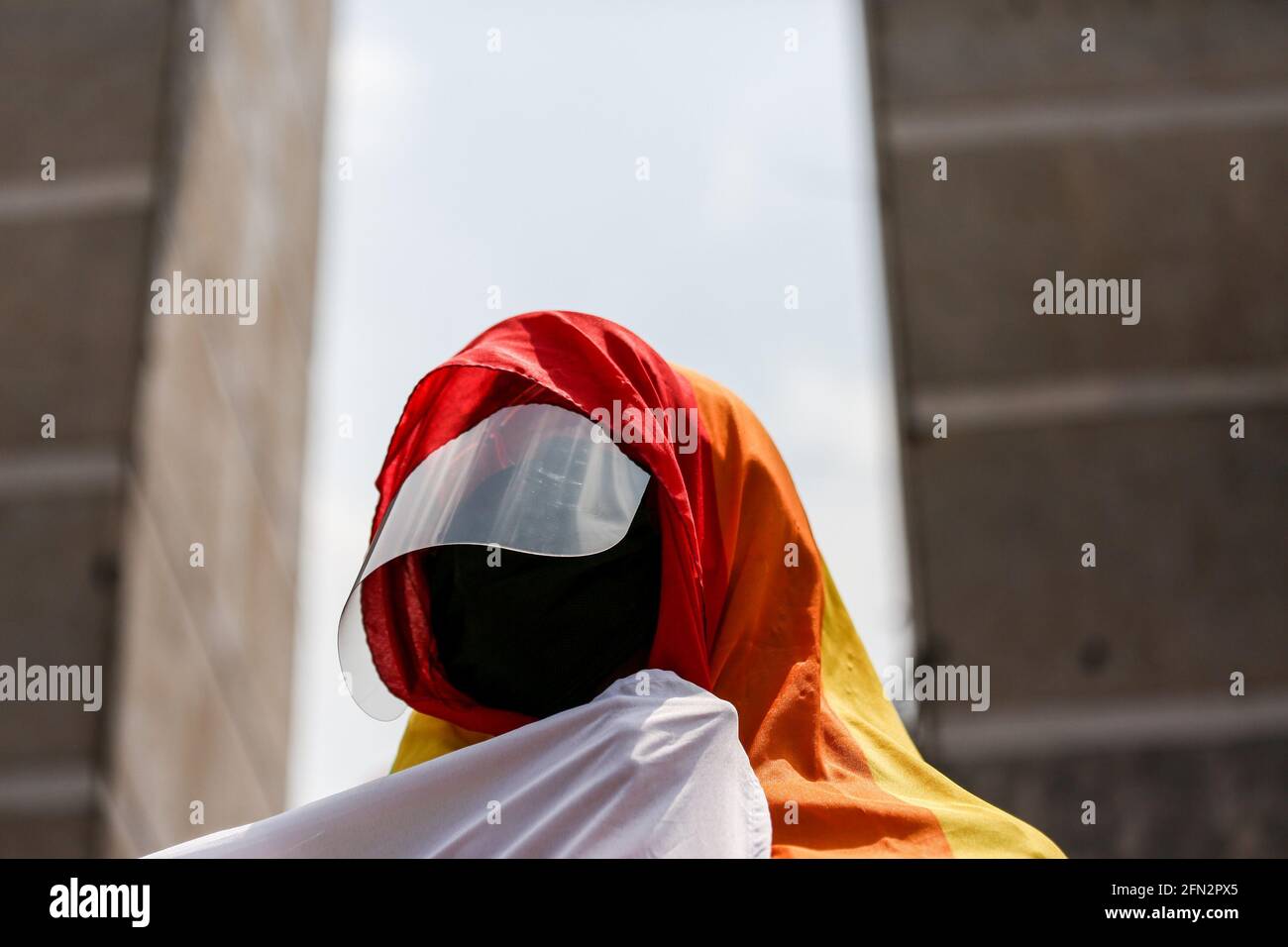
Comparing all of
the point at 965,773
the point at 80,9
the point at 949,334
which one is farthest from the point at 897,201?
the point at 80,9

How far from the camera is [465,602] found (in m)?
1.89

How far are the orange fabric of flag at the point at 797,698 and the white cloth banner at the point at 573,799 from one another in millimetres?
89

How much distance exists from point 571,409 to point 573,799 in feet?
1.77

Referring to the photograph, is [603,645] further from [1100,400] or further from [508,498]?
[1100,400]

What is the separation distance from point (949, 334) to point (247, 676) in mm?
2568

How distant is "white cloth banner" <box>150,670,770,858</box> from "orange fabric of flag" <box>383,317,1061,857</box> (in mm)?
89

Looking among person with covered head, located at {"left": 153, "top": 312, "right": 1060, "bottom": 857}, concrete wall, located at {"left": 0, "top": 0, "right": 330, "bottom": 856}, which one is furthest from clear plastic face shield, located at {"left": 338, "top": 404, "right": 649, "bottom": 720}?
concrete wall, located at {"left": 0, "top": 0, "right": 330, "bottom": 856}

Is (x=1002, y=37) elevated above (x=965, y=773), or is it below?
above

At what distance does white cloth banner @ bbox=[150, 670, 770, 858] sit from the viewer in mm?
1564

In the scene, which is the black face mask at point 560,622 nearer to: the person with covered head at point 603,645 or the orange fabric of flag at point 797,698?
the person with covered head at point 603,645

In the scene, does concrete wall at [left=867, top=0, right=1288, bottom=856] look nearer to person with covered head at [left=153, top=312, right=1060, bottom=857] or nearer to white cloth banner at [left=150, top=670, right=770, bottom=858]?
person with covered head at [left=153, top=312, right=1060, bottom=857]

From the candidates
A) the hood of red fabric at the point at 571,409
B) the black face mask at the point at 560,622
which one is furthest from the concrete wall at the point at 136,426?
the black face mask at the point at 560,622
